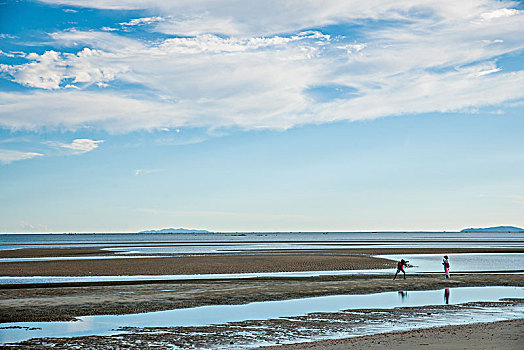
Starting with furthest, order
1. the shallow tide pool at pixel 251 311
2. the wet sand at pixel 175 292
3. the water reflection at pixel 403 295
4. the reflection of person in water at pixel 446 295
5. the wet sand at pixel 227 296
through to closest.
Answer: the water reflection at pixel 403 295 < the reflection of person in water at pixel 446 295 < the wet sand at pixel 175 292 < the shallow tide pool at pixel 251 311 < the wet sand at pixel 227 296

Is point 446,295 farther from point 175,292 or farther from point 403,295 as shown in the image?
point 175,292

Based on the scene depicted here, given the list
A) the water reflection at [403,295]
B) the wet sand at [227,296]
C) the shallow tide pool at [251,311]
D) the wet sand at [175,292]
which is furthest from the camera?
the water reflection at [403,295]

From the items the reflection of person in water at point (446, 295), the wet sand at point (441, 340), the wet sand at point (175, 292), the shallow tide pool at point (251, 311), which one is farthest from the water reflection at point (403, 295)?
the wet sand at point (441, 340)

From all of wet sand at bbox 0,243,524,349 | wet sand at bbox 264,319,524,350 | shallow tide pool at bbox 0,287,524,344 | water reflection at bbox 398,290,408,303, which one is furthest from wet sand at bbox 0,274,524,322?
wet sand at bbox 264,319,524,350

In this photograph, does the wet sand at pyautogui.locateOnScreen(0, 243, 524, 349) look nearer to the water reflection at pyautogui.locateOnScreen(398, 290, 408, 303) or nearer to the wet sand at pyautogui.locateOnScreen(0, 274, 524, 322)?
the wet sand at pyautogui.locateOnScreen(0, 274, 524, 322)

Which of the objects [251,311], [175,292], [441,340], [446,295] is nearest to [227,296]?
[175,292]

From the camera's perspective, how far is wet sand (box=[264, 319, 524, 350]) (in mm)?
16172

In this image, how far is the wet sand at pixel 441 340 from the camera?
53.1ft

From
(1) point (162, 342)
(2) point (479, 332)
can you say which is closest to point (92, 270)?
(1) point (162, 342)

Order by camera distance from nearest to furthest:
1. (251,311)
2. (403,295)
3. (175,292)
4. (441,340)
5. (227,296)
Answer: (441,340)
(251,311)
(227,296)
(403,295)
(175,292)

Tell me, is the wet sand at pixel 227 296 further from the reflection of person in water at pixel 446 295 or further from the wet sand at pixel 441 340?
the reflection of person in water at pixel 446 295

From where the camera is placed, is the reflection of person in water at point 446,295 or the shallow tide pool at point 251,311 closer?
the shallow tide pool at point 251,311

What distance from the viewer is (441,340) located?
56.3ft

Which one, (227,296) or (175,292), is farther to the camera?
(175,292)
